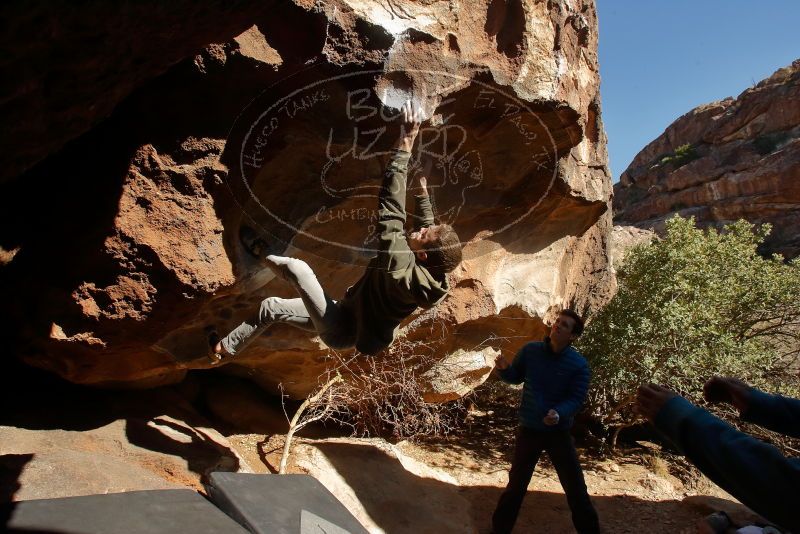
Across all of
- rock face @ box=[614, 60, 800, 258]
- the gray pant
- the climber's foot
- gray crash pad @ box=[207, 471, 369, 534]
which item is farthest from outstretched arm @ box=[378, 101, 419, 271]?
rock face @ box=[614, 60, 800, 258]

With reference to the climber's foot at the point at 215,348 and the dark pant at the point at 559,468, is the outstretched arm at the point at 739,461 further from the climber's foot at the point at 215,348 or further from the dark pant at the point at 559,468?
the climber's foot at the point at 215,348

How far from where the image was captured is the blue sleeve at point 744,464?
1.58 metres

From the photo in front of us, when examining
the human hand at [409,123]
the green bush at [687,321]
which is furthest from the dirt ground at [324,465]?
the human hand at [409,123]

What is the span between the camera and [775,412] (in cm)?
221

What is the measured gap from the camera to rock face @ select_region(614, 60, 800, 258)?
1977cm

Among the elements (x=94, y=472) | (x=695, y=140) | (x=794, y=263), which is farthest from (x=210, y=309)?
(x=695, y=140)

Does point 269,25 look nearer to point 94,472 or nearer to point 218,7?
point 218,7

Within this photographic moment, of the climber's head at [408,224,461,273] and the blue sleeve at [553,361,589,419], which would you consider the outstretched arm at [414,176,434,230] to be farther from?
the blue sleeve at [553,361,589,419]

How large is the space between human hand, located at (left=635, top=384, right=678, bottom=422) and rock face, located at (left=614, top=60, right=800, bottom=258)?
2088 centimetres

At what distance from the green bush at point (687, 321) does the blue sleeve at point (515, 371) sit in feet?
10.0

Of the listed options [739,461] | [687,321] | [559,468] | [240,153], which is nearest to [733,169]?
[687,321]

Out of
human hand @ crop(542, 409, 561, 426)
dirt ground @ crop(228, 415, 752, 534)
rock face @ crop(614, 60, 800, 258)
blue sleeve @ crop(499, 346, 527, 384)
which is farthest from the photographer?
rock face @ crop(614, 60, 800, 258)

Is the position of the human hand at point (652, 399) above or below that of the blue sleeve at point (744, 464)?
above

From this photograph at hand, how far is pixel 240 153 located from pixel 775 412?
3.20m
